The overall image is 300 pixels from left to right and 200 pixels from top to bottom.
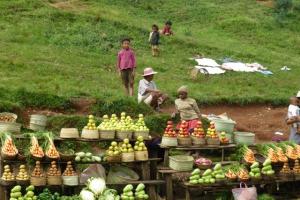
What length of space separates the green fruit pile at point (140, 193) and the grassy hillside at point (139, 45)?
16.7 ft

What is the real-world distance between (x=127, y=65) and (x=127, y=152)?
5.44 meters

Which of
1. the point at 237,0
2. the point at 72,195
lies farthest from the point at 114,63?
the point at 237,0

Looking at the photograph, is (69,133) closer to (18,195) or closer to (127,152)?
(127,152)

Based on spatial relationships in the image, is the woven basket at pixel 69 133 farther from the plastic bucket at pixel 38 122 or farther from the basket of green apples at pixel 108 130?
the plastic bucket at pixel 38 122

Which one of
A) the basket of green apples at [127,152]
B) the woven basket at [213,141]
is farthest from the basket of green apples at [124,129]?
the woven basket at [213,141]

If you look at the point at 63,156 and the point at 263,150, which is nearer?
the point at 63,156

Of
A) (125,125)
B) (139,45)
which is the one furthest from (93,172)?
(139,45)

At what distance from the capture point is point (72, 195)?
878cm

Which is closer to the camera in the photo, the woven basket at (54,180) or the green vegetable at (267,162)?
the woven basket at (54,180)

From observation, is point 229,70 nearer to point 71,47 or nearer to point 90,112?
point 71,47

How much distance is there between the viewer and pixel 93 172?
920 cm

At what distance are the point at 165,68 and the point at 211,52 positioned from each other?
360 centimetres

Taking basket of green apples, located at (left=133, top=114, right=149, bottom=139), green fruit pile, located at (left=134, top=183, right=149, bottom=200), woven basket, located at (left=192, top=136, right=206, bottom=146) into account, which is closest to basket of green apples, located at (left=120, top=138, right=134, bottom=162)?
basket of green apples, located at (left=133, top=114, right=149, bottom=139)

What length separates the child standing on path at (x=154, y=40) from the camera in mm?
20406
